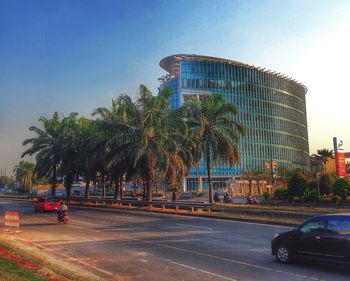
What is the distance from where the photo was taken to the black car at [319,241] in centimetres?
1012

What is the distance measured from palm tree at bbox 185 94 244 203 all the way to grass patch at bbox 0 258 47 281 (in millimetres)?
29043

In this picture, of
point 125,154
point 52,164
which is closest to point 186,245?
point 125,154

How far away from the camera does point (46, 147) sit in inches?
2074

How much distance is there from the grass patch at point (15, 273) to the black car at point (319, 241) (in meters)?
6.70

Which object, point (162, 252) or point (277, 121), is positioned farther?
point (277, 121)

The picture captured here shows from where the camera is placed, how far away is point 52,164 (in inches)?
1999

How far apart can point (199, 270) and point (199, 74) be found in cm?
10428

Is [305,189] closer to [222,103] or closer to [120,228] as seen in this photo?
[222,103]

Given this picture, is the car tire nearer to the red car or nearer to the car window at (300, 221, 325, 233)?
the car window at (300, 221, 325, 233)

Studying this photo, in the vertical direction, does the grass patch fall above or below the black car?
below

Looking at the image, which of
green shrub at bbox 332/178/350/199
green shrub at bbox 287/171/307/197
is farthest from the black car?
green shrub at bbox 287/171/307/197

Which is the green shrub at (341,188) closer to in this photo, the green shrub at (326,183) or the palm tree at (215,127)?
the green shrub at (326,183)

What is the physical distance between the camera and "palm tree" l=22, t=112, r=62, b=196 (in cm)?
5062

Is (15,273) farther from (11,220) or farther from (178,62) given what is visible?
(178,62)
